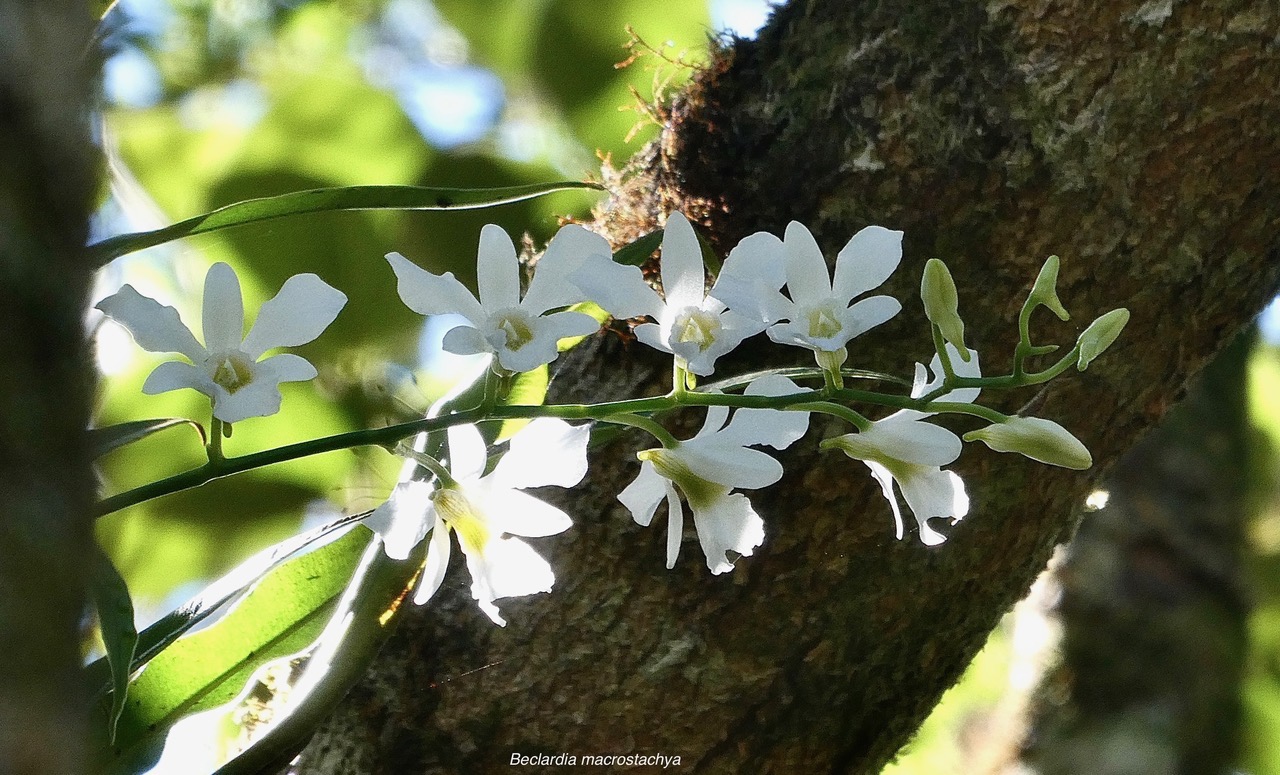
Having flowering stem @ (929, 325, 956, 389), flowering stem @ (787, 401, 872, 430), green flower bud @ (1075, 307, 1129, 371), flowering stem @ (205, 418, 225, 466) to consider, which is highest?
green flower bud @ (1075, 307, 1129, 371)

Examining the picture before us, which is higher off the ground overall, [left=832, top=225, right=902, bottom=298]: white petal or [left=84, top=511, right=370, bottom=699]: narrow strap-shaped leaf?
[left=832, top=225, right=902, bottom=298]: white petal

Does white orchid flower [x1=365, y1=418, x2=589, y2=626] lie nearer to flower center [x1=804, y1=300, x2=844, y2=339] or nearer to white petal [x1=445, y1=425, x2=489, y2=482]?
white petal [x1=445, y1=425, x2=489, y2=482]

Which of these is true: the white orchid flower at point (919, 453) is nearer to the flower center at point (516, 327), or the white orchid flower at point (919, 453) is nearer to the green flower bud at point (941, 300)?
the green flower bud at point (941, 300)

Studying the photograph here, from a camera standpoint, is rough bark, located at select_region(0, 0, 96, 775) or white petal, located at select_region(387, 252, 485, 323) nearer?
rough bark, located at select_region(0, 0, 96, 775)

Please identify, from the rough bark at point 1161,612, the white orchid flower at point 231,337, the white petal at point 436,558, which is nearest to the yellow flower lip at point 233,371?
the white orchid flower at point 231,337

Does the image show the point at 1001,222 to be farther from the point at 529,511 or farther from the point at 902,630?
the point at 529,511

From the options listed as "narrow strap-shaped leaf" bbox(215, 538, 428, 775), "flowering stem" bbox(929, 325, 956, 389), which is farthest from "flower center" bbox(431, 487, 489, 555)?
"flowering stem" bbox(929, 325, 956, 389)

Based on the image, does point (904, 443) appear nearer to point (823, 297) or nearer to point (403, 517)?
point (823, 297)

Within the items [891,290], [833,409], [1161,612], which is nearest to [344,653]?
[833,409]
